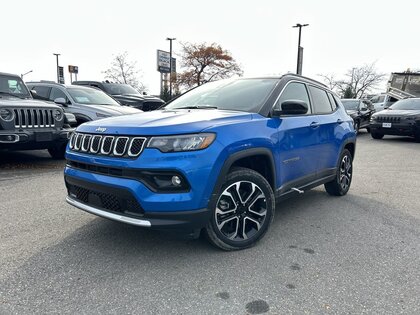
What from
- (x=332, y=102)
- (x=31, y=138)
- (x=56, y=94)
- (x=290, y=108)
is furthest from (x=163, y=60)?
(x=290, y=108)

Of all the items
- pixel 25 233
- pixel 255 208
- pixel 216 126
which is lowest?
pixel 25 233

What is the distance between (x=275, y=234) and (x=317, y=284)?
3.37 feet

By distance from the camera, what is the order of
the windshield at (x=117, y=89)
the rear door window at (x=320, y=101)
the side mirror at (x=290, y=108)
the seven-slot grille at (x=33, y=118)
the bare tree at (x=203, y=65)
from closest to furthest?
the side mirror at (x=290, y=108) < the rear door window at (x=320, y=101) < the seven-slot grille at (x=33, y=118) < the windshield at (x=117, y=89) < the bare tree at (x=203, y=65)

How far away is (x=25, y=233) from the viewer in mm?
3729

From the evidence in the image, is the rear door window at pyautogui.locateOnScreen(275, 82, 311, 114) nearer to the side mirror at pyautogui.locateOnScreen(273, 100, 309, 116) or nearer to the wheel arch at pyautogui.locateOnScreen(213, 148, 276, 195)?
the side mirror at pyautogui.locateOnScreen(273, 100, 309, 116)

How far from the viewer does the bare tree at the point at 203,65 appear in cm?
4219

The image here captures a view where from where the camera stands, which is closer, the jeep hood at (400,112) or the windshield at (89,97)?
the windshield at (89,97)

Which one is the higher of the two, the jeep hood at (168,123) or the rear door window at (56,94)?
the rear door window at (56,94)

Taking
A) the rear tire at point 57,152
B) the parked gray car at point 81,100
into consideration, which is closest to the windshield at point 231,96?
the parked gray car at point 81,100

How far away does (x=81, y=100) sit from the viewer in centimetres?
915

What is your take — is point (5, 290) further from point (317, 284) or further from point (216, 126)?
point (317, 284)

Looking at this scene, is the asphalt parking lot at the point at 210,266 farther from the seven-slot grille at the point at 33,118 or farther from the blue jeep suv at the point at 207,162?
the seven-slot grille at the point at 33,118

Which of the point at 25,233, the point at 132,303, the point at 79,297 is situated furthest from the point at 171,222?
the point at 25,233

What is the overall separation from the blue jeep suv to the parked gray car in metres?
4.69
